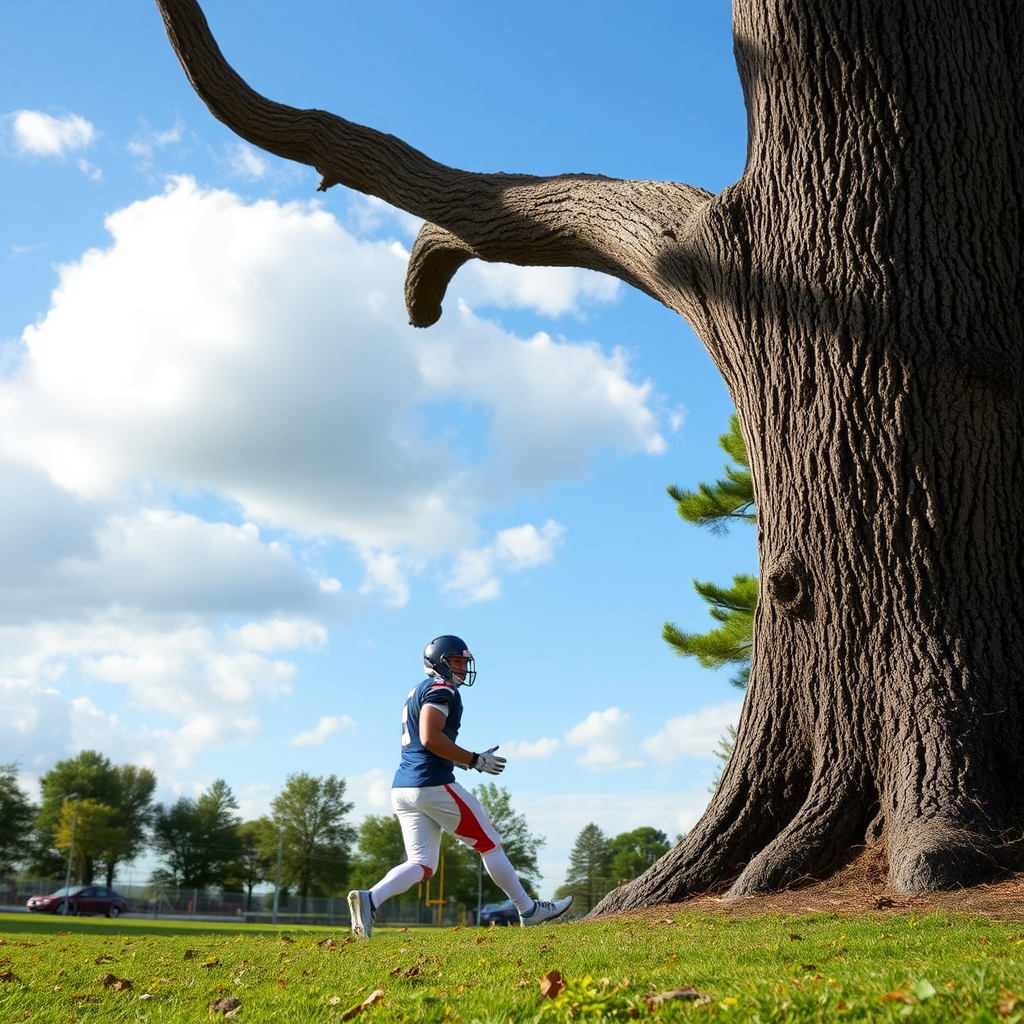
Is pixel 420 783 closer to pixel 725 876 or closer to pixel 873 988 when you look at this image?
pixel 725 876

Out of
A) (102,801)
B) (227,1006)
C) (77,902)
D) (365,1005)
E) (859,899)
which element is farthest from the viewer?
(102,801)

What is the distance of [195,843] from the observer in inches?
2832

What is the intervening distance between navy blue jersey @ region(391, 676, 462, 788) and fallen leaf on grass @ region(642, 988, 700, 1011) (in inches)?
155

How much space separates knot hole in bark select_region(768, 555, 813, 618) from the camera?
6.00m

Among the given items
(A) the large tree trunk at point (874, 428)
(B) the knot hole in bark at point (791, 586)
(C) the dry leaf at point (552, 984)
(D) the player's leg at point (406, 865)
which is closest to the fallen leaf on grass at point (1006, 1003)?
(C) the dry leaf at point (552, 984)

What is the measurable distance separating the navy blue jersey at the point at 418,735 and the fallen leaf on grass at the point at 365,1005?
11.1 ft

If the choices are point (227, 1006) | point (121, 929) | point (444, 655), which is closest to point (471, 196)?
point (444, 655)

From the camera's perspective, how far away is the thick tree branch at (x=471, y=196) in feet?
22.9

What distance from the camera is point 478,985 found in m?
3.36

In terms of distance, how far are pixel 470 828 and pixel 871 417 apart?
12.5ft

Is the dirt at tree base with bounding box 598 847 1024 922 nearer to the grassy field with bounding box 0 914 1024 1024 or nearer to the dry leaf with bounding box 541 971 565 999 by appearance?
the grassy field with bounding box 0 914 1024 1024

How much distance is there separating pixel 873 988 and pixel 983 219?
516cm

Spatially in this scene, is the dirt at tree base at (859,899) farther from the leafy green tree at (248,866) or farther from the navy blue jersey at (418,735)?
the leafy green tree at (248,866)

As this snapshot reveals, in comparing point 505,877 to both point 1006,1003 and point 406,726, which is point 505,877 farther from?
point 1006,1003
